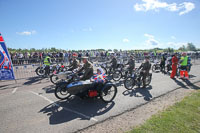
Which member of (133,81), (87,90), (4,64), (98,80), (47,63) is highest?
(4,64)

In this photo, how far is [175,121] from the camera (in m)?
3.21

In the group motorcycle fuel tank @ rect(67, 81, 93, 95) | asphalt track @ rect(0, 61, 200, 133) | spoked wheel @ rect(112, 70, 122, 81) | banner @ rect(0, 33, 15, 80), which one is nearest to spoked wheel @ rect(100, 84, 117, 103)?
asphalt track @ rect(0, 61, 200, 133)

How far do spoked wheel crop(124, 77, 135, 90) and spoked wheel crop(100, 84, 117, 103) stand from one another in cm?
158

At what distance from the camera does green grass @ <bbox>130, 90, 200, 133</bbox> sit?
2878 mm

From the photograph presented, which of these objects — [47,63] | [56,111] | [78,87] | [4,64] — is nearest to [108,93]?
[78,87]

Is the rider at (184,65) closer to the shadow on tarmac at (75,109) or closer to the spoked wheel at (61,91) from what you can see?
the shadow on tarmac at (75,109)

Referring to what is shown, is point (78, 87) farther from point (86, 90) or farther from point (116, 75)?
point (116, 75)

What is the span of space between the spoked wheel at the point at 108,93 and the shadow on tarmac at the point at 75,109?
22cm

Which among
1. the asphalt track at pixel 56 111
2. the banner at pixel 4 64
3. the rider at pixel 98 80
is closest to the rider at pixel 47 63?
the banner at pixel 4 64

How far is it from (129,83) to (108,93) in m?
2.09

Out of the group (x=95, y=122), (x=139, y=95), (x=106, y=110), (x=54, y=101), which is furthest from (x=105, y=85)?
(x=54, y=101)

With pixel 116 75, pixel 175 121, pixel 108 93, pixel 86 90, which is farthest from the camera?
pixel 116 75

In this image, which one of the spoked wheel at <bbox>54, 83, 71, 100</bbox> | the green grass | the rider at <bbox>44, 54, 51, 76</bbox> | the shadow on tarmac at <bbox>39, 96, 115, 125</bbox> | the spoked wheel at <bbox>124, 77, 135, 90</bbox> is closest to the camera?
the green grass

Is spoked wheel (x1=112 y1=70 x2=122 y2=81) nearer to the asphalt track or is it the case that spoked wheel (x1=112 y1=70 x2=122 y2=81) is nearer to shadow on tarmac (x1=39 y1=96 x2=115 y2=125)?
the asphalt track
